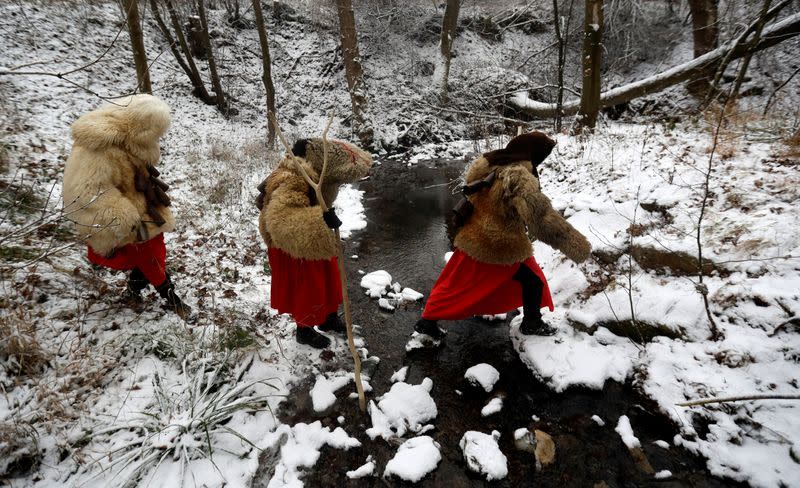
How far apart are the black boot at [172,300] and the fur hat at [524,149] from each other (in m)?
3.13

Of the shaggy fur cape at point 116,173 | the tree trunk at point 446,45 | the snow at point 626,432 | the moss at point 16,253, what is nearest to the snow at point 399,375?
the snow at point 626,432

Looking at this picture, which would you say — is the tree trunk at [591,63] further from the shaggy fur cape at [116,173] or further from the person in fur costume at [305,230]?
the shaggy fur cape at [116,173]

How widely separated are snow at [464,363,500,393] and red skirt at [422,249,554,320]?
1.43 feet

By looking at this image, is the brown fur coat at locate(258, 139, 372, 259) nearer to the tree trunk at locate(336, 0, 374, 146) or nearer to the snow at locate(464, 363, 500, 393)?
the snow at locate(464, 363, 500, 393)

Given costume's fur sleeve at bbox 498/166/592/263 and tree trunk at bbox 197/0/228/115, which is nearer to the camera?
costume's fur sleeve at bbox 498/166/592/263

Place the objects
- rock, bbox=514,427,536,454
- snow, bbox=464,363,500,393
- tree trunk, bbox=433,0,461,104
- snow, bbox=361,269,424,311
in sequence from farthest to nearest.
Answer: tree trunk, bbox=433,0,461,104, snow, bbox=361,269,424,311, snow, bbox=464,363,500,393, rock, bbox=514,427,536,454

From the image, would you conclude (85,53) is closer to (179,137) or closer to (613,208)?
(179,137)

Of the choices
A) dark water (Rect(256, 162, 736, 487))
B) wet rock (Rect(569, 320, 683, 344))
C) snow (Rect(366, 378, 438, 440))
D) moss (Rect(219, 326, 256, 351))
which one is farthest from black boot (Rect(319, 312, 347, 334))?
wet rock (Rect(569, 320, 683, 344))

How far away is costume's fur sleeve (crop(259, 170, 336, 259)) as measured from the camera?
243 cm

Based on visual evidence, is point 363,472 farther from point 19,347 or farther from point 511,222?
point 19,347

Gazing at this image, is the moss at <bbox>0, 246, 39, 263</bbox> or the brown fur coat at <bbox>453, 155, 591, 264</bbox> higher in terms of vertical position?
the brown fur coat at <bbox>453, 155, 591, 264</bbox>

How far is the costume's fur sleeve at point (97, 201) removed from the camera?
2.62 meters

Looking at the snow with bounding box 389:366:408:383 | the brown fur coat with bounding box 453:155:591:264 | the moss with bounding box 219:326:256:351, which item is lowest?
the snow with bounding box 389:366:408:383

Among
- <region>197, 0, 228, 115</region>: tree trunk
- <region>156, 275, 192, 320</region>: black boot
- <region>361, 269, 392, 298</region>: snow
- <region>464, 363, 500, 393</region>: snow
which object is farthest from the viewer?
<region>197, 0, 228, 115</region>: tree trunk
